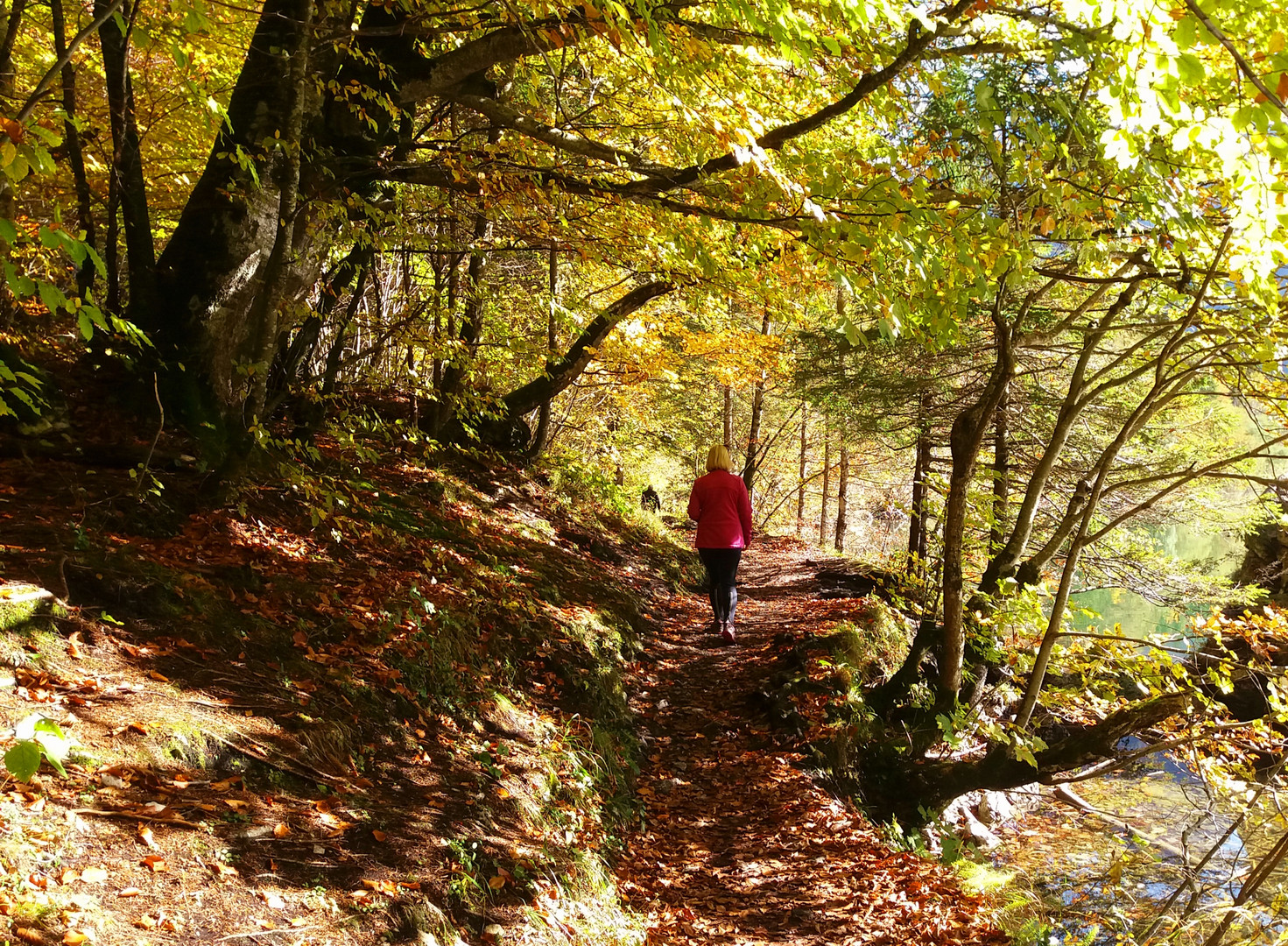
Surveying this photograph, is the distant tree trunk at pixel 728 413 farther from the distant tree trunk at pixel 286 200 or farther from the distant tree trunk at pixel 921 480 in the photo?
the distant tree trunk at pixel 286 200

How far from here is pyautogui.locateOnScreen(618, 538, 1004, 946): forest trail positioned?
4781mm

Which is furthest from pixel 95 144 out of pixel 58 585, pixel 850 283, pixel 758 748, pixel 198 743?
pixel 758 748

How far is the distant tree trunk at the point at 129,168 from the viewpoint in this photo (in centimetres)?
441

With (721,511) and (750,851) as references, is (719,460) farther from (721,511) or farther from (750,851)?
(750,851)

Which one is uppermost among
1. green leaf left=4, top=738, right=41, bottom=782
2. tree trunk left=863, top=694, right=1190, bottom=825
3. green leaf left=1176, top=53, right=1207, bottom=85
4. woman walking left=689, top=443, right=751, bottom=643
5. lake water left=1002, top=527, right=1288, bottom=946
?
green leaf left=1176, top=53, right=1207, bottom=85

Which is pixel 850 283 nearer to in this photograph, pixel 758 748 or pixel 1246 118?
pixel 1246 118

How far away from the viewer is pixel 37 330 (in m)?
6.36

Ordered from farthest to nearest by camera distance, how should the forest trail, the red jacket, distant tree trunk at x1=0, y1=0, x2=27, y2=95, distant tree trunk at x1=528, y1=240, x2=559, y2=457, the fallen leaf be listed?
distant tree trunk at x1=528, y1=240, x2=559, y2=457 < the red jacket < the forest trail < distant tree trunk at x1=0, y1=0, x2=27, y2=95 < the fallen leaf

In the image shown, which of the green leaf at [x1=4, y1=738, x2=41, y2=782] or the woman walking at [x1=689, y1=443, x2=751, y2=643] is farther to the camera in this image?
the woman walking at [x1=689, y1=443, x2=751, y2=643]

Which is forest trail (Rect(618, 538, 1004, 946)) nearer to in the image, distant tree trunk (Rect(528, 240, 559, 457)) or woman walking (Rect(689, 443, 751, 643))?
woman walking (Rect(689, 443, 751, 643))

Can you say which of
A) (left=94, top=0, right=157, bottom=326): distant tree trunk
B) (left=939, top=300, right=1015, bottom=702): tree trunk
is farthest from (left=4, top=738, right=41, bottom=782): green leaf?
(left=939, top=300, right=1015, bottom=702): tree trunk

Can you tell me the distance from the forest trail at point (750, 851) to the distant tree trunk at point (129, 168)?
17.2 ft

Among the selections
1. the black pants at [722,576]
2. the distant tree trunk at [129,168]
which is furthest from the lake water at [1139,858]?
the distant tree trunk at [129,168]

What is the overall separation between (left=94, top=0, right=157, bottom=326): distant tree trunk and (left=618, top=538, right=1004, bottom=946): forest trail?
5246 millimetres
